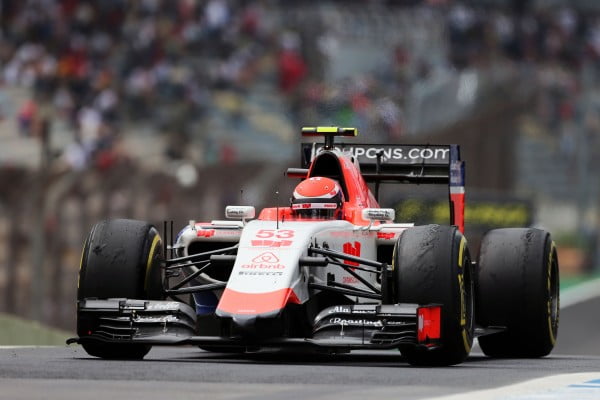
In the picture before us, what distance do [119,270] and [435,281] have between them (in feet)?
8.13

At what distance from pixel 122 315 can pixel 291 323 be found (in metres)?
1.28

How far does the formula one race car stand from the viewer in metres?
9.68

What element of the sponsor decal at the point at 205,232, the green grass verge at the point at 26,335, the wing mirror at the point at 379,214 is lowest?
the green grass verge at the point at 26,335

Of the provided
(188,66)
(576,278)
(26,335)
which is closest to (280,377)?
(26,335)

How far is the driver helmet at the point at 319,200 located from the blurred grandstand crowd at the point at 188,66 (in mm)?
12031

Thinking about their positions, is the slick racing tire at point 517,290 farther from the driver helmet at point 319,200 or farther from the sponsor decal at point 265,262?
the sponsor decal at point 265,262

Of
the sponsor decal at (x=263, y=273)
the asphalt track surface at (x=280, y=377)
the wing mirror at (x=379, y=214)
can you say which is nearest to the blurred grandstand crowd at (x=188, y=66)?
the wing mirror at (x=379, y=214)

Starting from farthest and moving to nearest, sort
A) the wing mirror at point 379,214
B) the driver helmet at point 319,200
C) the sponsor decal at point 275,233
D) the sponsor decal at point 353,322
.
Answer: the driver helmet at point 319,200, the wing mirror at point 379,214, the sponsor decal at point 275,233, the sponsor decal at point 353,322

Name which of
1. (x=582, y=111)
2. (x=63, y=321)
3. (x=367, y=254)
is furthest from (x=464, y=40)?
(x=367, y=254)

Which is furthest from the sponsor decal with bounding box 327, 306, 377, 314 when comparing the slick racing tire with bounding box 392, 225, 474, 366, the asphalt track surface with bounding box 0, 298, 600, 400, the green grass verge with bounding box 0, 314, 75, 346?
the green grass verge with bounding box 0, 314, 75, 346

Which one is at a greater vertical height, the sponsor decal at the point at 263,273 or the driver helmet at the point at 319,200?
the driver helmet at the point at 319,200

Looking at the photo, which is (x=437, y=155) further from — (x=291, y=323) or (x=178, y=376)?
(x=178, y=376)

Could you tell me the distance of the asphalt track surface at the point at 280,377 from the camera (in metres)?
7.09

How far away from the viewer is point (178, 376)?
27.1ft
